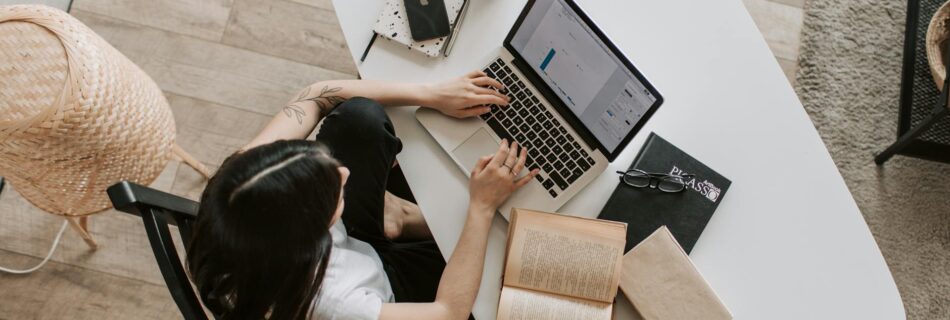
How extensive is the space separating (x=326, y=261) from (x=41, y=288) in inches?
44.6

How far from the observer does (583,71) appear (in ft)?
3.48

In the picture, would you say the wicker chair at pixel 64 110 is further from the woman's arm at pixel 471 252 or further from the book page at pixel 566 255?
the book page at pixel 566 255

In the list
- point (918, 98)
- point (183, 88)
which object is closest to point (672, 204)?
point (918, 98)

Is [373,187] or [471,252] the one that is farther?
[373,187]

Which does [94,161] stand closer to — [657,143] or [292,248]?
[292,248]

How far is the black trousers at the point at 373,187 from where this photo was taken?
1.13 meters

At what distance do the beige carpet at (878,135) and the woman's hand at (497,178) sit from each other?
1.10m

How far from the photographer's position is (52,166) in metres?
1.21

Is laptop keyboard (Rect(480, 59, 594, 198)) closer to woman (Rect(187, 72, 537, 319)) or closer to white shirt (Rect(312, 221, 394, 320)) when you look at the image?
woman (Rect(187, 72, 537, 319))

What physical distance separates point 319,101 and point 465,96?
277 millimetres

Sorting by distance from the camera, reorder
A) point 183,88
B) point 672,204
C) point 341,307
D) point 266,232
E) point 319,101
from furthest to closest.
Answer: point 183,88
point 319,101
point 672,204
point 341,307
point 266,232

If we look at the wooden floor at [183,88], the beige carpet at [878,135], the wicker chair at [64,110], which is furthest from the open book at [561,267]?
the beige carpet at [878,135]

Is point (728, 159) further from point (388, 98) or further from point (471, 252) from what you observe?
point (388, 98)

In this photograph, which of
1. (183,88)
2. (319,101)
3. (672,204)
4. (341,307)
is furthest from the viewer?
(183,88)
